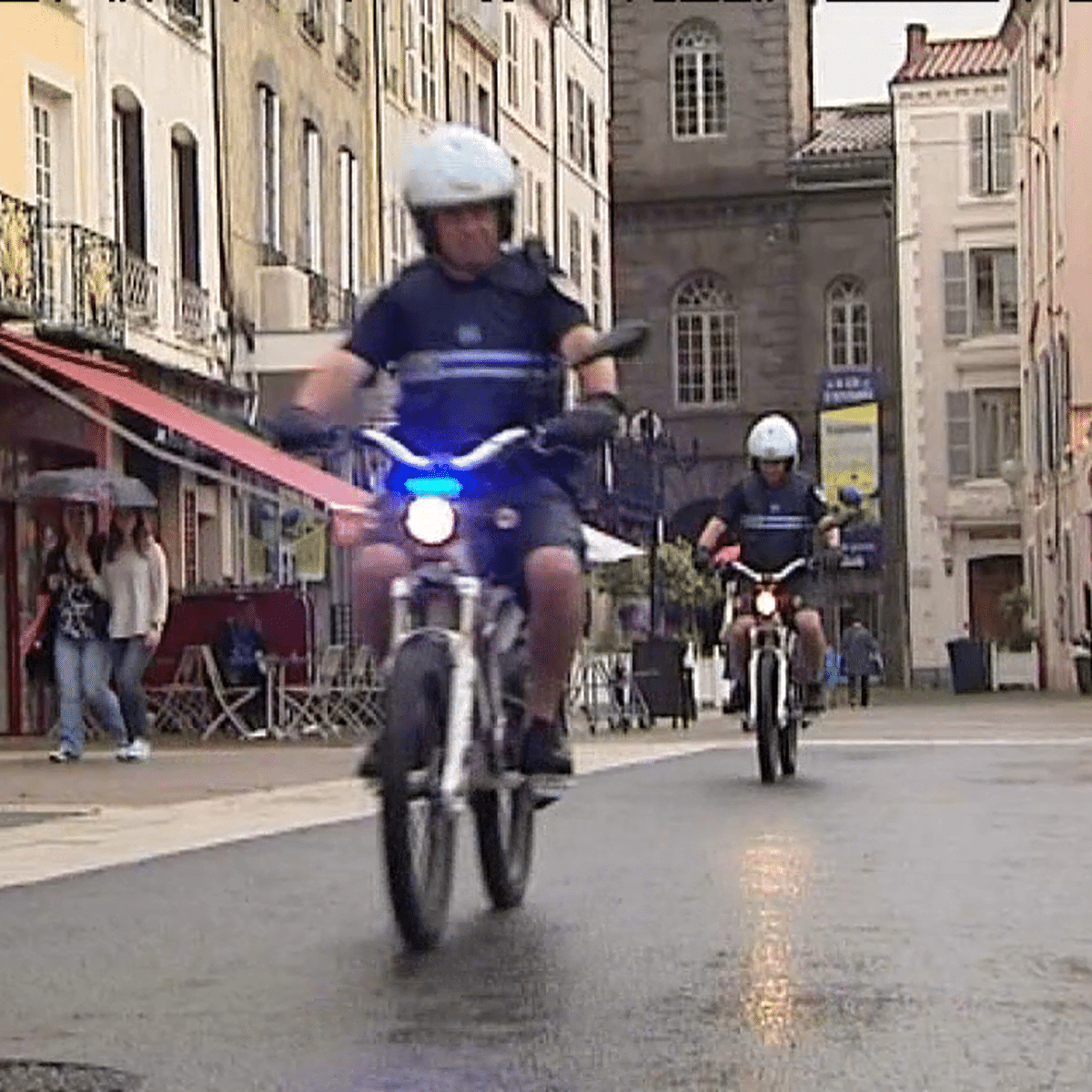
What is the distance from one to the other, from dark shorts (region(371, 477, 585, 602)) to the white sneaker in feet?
40.5

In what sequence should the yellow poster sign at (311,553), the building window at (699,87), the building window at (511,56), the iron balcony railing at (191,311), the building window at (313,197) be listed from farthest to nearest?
1. the building window at (511,56)
2. the building window at (313,197)
3. the yellow poster sign at (311,553)
4. the iron balcony railing at (191,311)
5. the building window at (699,87)

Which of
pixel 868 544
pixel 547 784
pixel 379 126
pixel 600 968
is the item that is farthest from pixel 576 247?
pixel 600 968

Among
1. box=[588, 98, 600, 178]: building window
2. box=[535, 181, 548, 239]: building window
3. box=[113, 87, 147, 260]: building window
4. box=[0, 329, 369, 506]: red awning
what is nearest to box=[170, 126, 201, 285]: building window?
box=[113, 87, 147, 260]: building window

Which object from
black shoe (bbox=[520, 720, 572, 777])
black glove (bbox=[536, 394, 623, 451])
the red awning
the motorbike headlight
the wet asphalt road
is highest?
the red awning

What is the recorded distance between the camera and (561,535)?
7.02 meters

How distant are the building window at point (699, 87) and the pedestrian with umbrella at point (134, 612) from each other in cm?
509

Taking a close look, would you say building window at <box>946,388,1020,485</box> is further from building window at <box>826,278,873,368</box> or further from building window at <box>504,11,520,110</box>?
building window at <box>504,11,520,110</box>

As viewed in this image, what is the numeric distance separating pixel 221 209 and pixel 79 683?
13121 millimetres

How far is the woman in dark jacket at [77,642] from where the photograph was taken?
19.1m

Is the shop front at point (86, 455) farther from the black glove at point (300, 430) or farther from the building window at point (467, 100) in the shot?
the black glove at point (300, 430)

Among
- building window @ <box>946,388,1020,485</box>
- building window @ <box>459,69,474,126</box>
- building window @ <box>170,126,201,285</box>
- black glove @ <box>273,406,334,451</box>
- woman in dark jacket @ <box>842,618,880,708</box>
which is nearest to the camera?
black glove @ <box>273,406,334,451</box>

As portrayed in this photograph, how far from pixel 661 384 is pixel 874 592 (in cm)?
694

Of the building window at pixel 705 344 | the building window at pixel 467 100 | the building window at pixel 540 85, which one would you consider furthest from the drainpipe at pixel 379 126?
the building window at pixel 705 344

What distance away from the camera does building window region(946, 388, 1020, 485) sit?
6328 cm
